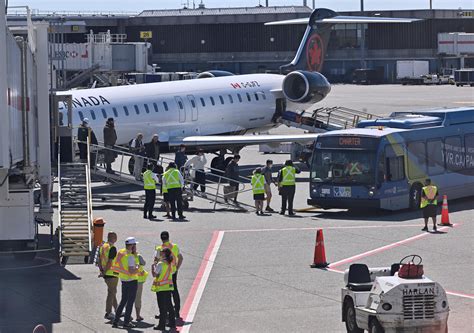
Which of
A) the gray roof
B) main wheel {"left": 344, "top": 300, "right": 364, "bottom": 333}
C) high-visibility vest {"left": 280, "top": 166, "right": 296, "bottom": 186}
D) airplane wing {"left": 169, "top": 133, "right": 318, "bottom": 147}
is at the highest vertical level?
the gray roof

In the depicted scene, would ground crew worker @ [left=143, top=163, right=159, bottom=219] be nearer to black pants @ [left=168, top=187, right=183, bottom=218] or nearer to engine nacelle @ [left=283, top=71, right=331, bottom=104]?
black pants @ [left=168, top=187, right=183, bottom=218]

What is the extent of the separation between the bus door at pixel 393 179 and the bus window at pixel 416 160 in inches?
14.3

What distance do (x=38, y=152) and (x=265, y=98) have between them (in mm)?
22367

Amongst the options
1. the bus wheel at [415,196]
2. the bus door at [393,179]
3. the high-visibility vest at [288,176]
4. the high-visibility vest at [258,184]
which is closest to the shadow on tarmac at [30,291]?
the high-visibility vest at [258,184]

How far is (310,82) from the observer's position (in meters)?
46.8

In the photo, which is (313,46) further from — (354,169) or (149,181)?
(149,181)

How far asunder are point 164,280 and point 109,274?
1.54 metres

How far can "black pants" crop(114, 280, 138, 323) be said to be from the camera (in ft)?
62.5

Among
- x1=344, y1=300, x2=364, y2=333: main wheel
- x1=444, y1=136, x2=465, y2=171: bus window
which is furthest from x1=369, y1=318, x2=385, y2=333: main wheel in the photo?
x1=444, y1=136, x2=465, y2=171: bus window

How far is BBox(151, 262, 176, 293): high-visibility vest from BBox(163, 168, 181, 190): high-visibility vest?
41.4ft

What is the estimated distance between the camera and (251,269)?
24.3 meters

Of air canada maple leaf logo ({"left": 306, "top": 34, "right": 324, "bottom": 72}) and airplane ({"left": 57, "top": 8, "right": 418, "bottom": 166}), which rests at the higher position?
air canada maple leaf logo ({"left": 306, "top": 34, "right": 324, "bottom": 72})

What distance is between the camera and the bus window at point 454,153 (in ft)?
113

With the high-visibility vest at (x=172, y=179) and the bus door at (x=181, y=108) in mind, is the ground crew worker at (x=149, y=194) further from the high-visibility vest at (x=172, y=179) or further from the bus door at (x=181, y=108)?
the bus door at (x=181, y=108)
